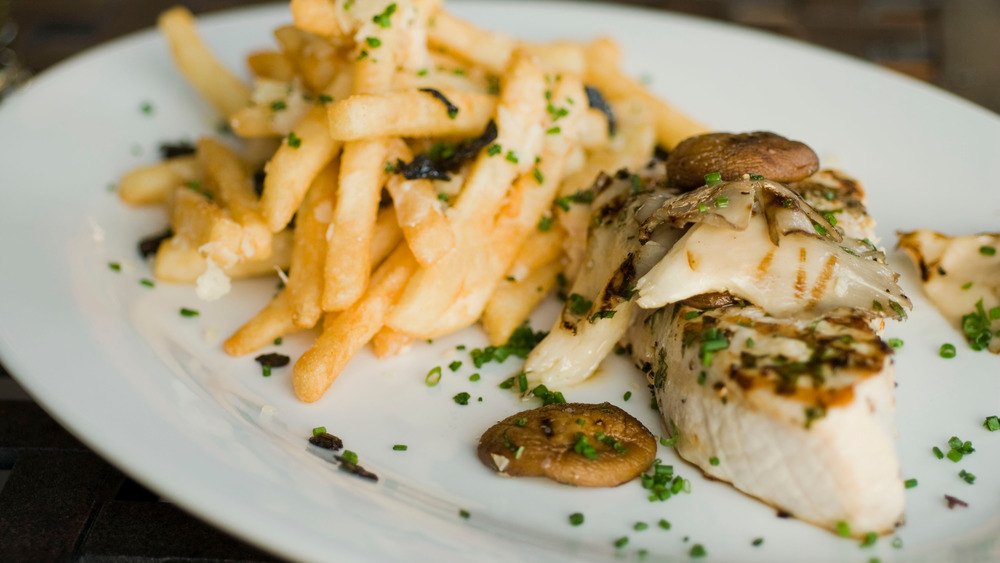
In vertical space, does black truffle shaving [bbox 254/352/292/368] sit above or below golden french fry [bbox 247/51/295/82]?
below

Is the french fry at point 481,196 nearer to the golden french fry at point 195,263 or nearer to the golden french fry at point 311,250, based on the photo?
the golden french fry at point 311,250

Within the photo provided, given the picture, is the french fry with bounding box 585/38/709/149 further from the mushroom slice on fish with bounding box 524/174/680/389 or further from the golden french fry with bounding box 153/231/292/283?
the golden french fry with bounding box 153/231/292/283

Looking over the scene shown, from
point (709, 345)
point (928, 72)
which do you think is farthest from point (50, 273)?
point (928, 72)

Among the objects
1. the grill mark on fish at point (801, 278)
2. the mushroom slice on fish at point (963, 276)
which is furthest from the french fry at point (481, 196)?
the mushroom slice on fish at point (963, 276)

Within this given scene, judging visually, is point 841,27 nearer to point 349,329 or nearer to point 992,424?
point 992,424

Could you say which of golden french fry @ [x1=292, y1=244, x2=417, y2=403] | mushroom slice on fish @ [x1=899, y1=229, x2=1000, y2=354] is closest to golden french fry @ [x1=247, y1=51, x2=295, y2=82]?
golden french fry @ [x1=292, y1=244, x2=417, y2=403]

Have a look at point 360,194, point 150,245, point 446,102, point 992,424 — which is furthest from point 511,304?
point 992,424
